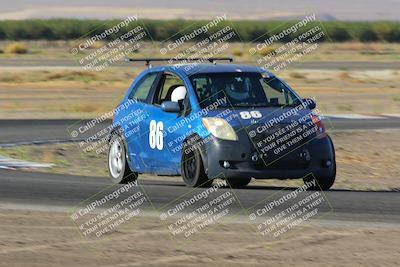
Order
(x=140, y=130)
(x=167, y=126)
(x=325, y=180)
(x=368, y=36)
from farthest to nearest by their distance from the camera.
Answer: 1. (x=368, y=36)
2. (x=140, y=130)
3. (x=167, y=126)
4. (x=325, y=180)

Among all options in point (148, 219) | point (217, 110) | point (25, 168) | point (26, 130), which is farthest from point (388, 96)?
point (148, 219)

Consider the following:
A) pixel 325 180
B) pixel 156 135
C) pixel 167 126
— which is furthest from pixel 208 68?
pixel 325 180

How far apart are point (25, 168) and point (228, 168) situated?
4.96 m

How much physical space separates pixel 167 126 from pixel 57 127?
1224 cm

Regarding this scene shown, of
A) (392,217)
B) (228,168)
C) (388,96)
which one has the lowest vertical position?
(388,96)

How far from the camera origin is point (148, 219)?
11086 mm

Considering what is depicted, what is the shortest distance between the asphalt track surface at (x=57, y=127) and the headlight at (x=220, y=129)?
8.88 metres

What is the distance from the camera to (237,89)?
46.8 ft

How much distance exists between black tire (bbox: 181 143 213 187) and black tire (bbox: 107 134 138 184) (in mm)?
1393

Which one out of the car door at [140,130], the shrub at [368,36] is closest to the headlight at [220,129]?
the car door at [140,130]

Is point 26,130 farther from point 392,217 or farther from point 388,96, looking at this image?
point 388,96

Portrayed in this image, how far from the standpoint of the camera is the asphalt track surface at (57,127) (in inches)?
914

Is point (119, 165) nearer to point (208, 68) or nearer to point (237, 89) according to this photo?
point (208, 68)

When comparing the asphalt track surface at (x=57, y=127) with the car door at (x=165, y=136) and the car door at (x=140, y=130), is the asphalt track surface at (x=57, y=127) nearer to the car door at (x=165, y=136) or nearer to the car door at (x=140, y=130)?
the car door at (x=140, y=130)
